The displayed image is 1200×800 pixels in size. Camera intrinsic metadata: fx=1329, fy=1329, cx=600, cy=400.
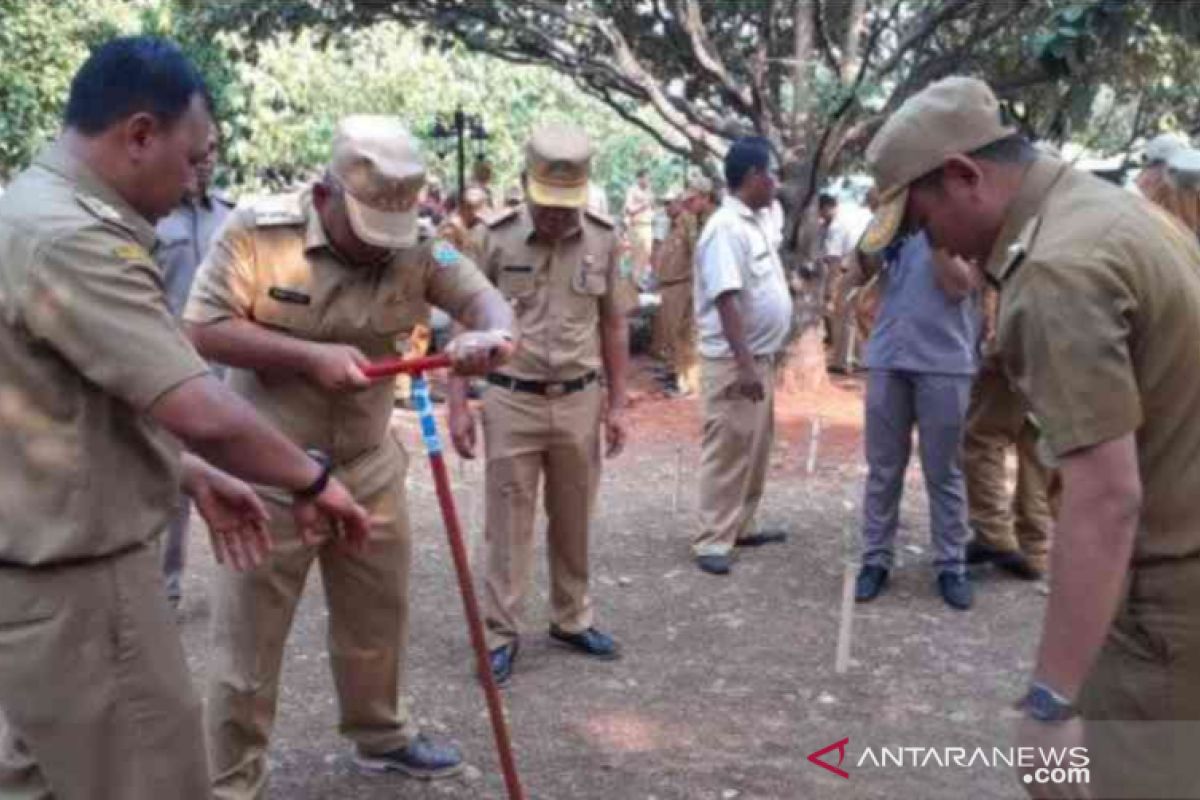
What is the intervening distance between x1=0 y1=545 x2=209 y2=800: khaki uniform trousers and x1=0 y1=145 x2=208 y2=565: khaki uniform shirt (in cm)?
7

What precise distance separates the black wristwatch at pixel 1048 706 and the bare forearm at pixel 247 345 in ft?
7.16

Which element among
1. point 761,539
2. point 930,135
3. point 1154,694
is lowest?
point 761,539

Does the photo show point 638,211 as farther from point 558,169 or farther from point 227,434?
point 227,434

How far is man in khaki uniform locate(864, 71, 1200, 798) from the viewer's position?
2.27 metres

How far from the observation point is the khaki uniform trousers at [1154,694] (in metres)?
2.46

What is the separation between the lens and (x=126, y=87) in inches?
105

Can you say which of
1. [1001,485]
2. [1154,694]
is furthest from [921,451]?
[1154,694]

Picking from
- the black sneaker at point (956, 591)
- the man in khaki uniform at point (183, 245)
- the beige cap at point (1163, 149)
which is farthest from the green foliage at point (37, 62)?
the beige cap at point (1163, 149)

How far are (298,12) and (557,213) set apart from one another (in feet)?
22.6

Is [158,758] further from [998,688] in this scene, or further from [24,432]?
[998,688]

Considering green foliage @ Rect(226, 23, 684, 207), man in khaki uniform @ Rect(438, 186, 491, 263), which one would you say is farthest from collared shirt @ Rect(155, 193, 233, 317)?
green foliage @ Rect(226, 23, 684, 207)

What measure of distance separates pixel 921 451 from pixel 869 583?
0.69 meters

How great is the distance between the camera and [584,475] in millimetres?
5461

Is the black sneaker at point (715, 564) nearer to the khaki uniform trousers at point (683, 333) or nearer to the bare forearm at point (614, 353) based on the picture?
the bare forearm at point (614, 353)
